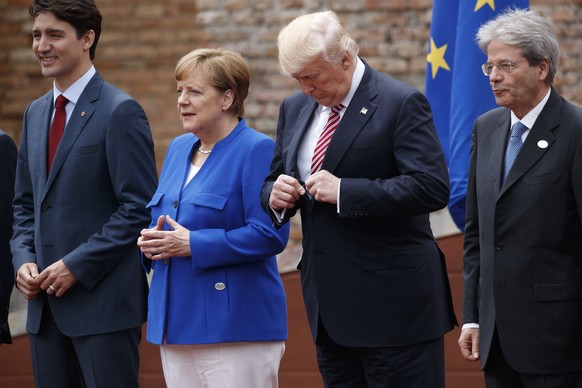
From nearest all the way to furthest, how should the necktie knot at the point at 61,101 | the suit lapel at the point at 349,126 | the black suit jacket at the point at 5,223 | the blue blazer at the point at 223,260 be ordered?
the suit lapel at the point at 349,126, the blue blazer at the point at 223,260, the necktie knot at the point at 61,101, the black suit jacket at the point at 5,223

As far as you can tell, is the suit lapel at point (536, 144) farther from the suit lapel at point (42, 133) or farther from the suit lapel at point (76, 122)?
the suit lapel at point (42, 133)

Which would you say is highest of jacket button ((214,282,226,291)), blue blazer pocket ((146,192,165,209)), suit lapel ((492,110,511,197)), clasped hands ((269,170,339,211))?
suit lapel ((492,110,511,197))

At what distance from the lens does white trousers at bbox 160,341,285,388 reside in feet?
11.7

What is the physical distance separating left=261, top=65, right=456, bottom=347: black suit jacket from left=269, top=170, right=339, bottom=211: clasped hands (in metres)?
0.05

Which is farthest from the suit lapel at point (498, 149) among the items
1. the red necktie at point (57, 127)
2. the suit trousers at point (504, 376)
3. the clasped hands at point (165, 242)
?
the red necktie at point (57, 127)

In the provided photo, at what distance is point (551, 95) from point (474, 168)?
1.19ft

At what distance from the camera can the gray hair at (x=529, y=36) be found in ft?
10.4

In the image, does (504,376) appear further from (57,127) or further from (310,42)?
(57,127)

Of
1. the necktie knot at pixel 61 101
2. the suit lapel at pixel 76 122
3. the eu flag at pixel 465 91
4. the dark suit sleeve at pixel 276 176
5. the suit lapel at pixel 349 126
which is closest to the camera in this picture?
the suit lapel at pixel 349 126

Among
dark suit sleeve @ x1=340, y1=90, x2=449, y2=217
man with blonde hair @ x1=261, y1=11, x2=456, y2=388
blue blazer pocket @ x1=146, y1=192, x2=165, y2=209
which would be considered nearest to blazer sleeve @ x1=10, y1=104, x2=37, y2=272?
→ blue blazer pocket @ x1=146, y1=192, x2=165, y2=209

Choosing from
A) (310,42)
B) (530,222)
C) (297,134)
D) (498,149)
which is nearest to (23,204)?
(297,134)

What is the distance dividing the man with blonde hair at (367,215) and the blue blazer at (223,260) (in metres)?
0.21

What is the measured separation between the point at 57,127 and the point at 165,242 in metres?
0.75

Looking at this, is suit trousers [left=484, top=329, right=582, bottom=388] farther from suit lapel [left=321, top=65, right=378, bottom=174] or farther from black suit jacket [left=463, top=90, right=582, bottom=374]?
suit lapel [left=321, top=65, right=378, bottom=174]
